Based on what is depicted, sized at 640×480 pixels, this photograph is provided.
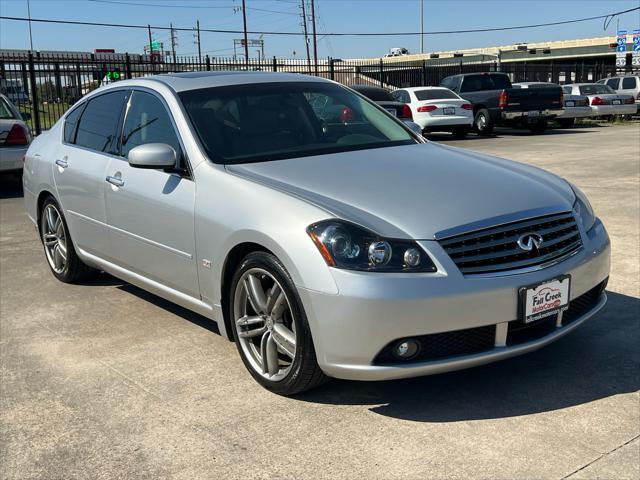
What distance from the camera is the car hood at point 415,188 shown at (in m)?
3.39

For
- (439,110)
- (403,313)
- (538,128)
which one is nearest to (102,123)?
(403,313)

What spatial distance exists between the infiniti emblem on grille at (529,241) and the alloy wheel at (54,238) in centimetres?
368

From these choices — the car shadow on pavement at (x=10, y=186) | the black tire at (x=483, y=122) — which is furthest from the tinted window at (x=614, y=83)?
the car shadow on pavement at (x=10, y=186)

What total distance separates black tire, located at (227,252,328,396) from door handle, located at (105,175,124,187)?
4.58 feet

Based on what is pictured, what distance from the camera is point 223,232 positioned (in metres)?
3.79

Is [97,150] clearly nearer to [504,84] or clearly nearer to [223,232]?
[223,232]

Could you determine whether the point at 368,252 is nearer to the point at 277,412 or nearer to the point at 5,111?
the point at 277,412

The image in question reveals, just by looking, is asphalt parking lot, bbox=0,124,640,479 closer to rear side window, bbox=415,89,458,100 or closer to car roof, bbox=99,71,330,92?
car roof, bbox=99,71,330,92

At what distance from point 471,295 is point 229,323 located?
54.2 inches

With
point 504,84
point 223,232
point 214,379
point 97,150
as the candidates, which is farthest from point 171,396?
point 504,84

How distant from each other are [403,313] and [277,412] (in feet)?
2.72

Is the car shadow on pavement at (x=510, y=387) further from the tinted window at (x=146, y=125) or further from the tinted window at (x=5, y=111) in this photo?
the tinted window at (x=5, y=111)

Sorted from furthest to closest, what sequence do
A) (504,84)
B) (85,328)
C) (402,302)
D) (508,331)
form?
(504,84) → (85,328) → (508,331) → (402,302)

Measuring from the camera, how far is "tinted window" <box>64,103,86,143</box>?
5723 millimetres
